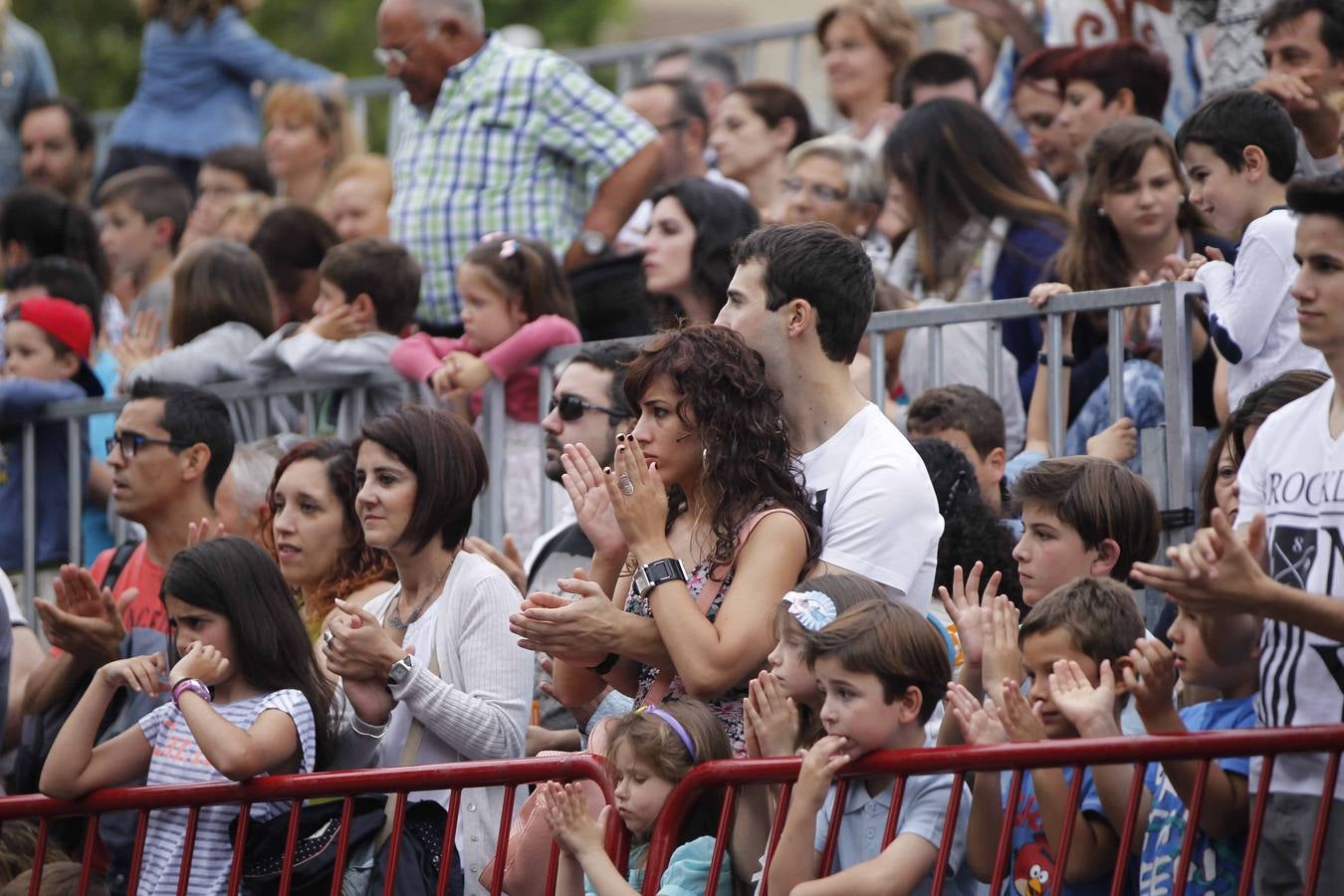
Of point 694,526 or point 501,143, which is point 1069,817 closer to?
point 694,526

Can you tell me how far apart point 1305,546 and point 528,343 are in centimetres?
361

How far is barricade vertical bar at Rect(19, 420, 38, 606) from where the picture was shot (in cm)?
859

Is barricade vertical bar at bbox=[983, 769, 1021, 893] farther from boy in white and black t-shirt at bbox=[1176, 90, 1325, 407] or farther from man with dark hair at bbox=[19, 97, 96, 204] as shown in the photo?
man with dark hair at bbox=[19, 97, 96, 204]

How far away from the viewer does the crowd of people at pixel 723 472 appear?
4828 mm

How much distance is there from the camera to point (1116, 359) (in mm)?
6727

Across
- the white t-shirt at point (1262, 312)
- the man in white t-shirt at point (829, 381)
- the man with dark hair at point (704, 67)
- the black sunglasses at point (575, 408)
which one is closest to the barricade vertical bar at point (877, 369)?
the black sunglasses at point (575, 408)

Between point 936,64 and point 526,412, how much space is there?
3180 mm

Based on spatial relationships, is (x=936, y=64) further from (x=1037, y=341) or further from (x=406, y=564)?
(x=406, y=564)

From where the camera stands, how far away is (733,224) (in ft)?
26.1

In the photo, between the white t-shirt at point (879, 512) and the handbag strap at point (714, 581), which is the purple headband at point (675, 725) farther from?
the white t-shirt at point (879, 512)

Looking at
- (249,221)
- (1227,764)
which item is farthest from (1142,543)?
(249,221)

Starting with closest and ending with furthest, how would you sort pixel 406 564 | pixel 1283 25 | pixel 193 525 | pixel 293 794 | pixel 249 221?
pixel 293 794 → pixel 406 564 → pixel 193 525 → pixel 1283 25 → pixel 249 221

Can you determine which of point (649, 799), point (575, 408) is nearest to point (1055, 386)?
point (575, 408)

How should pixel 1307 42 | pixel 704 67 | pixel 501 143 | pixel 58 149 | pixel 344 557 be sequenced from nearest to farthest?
pixel 344 557
pixel 1307 42
pixel 501 143
pixel 704 67
pixel 58 149
